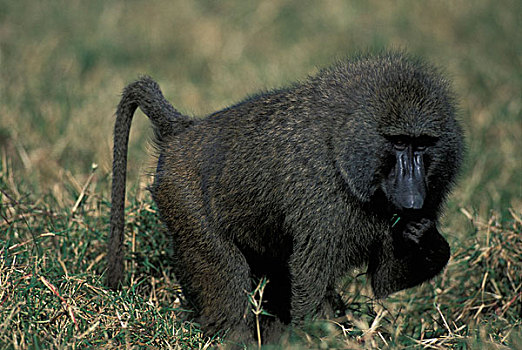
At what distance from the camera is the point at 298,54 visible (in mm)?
7543

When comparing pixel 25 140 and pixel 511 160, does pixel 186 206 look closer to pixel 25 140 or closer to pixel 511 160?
pixel 25 140

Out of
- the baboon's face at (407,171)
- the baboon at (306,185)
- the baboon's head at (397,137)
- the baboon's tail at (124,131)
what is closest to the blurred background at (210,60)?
the baboon's tail at (124,131)

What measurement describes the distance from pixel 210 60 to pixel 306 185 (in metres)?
4.84

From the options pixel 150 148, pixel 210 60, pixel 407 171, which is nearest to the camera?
pixel 407 171

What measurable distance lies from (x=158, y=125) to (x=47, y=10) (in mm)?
5348

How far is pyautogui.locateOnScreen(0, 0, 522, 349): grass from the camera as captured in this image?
287cm

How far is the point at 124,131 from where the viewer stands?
11.5 ft

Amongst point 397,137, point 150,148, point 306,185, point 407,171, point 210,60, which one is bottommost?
point 150,148

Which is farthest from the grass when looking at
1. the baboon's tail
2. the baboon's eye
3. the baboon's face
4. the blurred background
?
the baboon's eye

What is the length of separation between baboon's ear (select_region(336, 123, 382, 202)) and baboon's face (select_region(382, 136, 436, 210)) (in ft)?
0.17

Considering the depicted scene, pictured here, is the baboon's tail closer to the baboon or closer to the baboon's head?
the baboon

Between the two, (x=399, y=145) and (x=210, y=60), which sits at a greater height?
(x=399, y=145)

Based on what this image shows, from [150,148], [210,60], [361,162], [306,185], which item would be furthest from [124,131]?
[210,60]

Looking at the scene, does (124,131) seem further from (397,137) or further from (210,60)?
(210,60)
